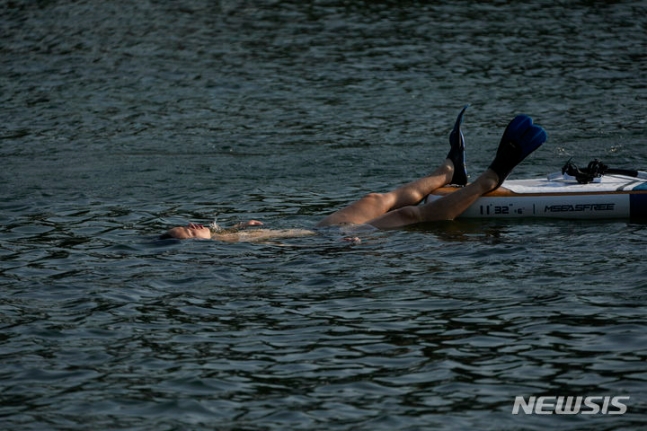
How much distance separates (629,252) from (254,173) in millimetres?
6515

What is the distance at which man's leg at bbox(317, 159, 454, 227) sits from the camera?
11.9m

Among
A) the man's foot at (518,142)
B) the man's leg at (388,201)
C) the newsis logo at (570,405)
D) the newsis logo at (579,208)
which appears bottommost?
the newsis logo at (579,208)

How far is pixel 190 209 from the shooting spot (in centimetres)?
1374

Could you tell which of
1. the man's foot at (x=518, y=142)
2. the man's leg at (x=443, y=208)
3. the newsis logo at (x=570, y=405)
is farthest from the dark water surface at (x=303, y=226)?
the man's foot at (x=518, y=142)

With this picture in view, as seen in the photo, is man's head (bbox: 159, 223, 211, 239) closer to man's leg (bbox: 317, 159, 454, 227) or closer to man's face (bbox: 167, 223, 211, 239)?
man's face (bbox: 167, 223, 211, 239)

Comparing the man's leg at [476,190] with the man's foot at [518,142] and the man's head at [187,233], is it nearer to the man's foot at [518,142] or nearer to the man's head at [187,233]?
the man's foot at [518,142]

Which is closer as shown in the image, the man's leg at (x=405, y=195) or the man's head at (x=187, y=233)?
the man's head at (x=187, y=233)

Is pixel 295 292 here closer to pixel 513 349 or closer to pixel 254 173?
pixel 513 349

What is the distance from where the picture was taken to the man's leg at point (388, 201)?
11.9m

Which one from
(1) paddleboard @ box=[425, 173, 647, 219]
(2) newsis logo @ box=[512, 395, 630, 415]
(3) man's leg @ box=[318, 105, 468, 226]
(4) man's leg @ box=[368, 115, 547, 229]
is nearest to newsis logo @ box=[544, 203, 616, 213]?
(1) paddleboard @ box=[425, 173, 647, 219]

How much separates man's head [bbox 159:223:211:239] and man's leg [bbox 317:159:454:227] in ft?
4.41

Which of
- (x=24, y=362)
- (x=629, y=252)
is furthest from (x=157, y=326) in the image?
(x=629, y=252)

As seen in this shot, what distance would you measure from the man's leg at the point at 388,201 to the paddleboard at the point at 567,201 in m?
0.14

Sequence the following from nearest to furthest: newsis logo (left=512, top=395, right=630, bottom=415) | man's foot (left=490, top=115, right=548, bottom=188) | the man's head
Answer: newsis logo (left=512, top=395, right=630, bottom=415) → the man's head → man's foot (left=490, top=115, right=548, bottom=188)
